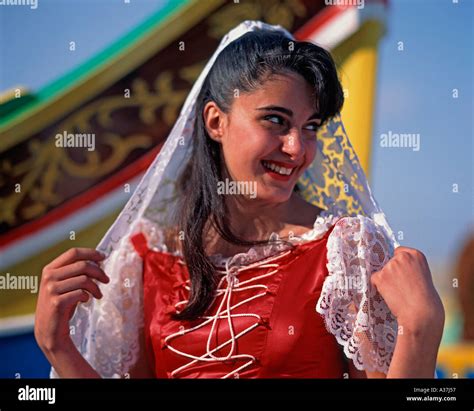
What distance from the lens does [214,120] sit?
6.17 feet

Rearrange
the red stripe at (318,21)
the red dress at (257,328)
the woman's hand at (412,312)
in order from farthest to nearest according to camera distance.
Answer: the red stripe at (318,21) → the red dress at (257,328) → the woman's hand at (412,312)

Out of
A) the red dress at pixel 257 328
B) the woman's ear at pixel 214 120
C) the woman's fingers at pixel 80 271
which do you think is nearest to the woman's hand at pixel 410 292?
the red dress at pixel 257 328

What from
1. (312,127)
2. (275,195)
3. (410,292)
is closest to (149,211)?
(275,195)

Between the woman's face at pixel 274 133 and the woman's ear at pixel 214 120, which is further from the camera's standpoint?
the woman's ear at pixel 214 120

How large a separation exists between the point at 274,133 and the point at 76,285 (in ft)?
1.92

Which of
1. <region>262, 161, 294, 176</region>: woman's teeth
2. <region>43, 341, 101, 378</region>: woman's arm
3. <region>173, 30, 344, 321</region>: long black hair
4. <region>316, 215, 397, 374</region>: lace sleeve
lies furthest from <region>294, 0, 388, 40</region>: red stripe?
<region>43, 341, 101, 378</region>: woman's arm

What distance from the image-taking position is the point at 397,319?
161cm

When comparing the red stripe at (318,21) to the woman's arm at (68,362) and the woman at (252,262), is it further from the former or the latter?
the woman's arm at (68,362)

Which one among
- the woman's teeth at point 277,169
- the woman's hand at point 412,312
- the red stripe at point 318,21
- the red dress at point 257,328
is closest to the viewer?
the woman's hand at point 412,312

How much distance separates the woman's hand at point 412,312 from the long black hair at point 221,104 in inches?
15.2

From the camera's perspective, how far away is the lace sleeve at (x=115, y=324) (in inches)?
74.4

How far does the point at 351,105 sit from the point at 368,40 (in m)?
0.21

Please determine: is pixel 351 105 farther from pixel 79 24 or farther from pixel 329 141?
pixel 79 24
